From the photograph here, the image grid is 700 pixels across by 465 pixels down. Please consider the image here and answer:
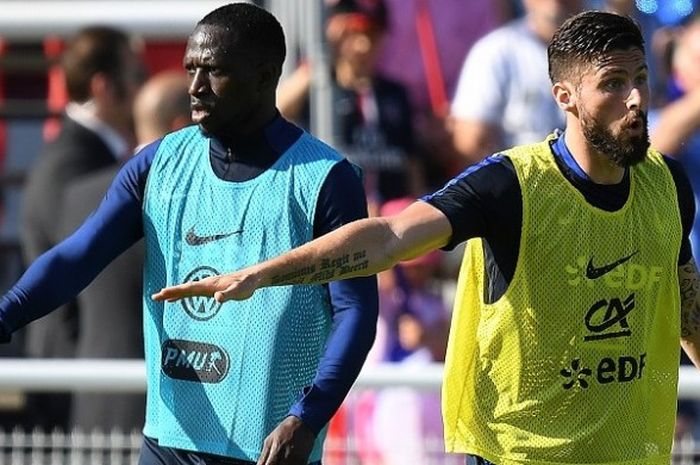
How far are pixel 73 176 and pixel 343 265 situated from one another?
3789 mm

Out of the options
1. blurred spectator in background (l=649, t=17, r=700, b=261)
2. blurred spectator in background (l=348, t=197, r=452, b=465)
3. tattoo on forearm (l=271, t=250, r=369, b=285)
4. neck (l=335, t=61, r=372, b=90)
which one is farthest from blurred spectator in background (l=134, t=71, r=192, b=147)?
tattoo on forearm (l=271, t=250, r=369, b=285)

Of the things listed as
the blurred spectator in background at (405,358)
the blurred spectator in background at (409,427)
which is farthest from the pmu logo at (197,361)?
the blurred spectator in background at (409,427)

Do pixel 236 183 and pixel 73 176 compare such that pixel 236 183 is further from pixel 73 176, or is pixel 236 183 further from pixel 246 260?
pixel 73 176

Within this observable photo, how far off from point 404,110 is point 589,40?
3.39m

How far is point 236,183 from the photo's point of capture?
5023mm

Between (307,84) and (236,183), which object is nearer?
(236,183)

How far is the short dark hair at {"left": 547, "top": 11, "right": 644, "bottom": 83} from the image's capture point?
4594 mm

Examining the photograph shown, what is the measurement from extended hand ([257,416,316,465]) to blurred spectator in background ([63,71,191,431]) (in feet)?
8.61

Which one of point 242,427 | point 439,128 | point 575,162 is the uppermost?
point 439,128

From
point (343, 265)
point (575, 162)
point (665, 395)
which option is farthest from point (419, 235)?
point (665, 395)

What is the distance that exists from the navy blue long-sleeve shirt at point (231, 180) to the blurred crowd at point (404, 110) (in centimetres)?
226

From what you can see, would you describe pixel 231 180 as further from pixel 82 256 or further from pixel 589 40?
pixel 589 40

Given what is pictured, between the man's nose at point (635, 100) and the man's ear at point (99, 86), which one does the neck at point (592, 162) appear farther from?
the man's ear at point (99, 86)

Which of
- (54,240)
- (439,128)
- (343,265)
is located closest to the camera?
(343,265)
